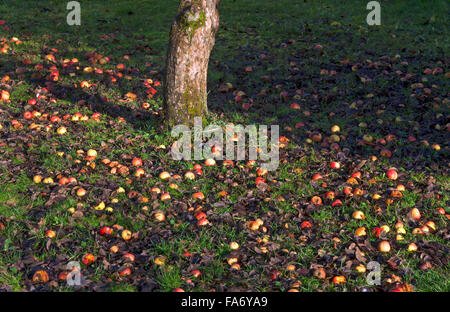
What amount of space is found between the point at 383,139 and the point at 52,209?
4.74m

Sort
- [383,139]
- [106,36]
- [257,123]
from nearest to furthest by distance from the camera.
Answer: [383,139]
[257,123]
[106,36]

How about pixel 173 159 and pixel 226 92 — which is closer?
pixel 173 159

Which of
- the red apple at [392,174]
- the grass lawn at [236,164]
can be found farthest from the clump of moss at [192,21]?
the red apple at [392,174]

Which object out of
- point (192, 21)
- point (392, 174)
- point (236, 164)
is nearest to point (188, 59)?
point (192, 21)

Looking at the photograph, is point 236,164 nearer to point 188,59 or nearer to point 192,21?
point 188,59

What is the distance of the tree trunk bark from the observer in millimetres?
6348

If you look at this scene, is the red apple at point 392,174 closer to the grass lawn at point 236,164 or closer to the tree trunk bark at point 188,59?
the grass lawn at point 236,164

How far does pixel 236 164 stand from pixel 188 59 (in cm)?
167

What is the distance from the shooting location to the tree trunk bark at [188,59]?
635 centimetres

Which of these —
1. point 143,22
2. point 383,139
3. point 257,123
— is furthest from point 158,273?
point 143,22

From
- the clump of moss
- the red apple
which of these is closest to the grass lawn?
the red apple

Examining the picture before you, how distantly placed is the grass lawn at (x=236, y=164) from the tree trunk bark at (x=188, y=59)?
44 centimetres

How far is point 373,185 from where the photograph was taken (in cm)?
580

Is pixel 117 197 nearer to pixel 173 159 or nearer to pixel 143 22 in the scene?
pixel 173 159
